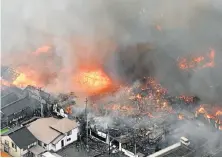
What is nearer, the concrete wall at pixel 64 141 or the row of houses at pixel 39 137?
the row of houses at pixel 39 137

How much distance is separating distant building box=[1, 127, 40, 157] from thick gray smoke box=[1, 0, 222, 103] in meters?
2.83

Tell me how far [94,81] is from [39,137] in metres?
3.23

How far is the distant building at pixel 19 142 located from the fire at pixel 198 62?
221 inches

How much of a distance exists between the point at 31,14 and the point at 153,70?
503 centimetres

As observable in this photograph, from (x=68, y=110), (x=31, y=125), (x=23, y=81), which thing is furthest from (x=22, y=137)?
(x=23, y=81)

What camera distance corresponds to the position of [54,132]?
13227 millimetres

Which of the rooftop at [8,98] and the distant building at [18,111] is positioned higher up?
the rooftop at [8,98]

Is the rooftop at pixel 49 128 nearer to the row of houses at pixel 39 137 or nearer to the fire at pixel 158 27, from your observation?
the row of houses at pixel 39 137

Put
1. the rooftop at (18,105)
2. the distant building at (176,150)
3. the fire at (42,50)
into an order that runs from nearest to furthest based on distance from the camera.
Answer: the distant building at (176,150), the rooftop at (18,105), the fire at (42,50)

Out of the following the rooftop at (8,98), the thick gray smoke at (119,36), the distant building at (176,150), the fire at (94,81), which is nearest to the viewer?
the distant building at (176,150)

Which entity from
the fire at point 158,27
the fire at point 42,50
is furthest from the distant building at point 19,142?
the fire at point 158,27

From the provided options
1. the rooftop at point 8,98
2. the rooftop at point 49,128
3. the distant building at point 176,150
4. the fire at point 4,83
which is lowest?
the distant building at point 176,150

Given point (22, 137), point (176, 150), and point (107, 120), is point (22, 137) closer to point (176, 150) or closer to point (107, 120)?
point (107, 120)

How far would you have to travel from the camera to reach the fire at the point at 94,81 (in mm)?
15430
